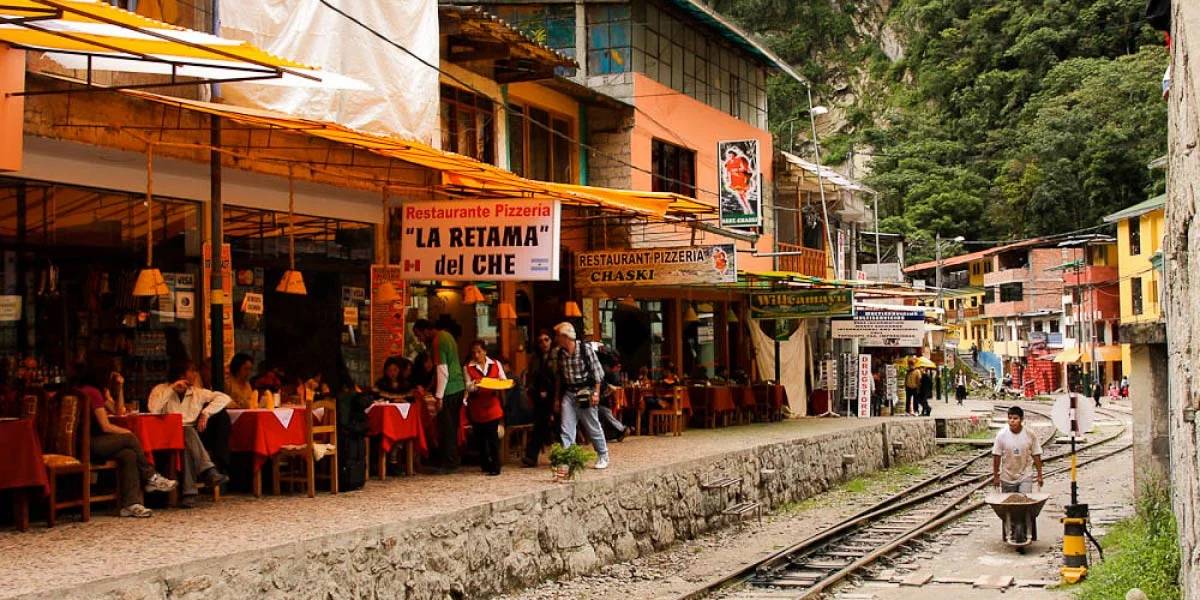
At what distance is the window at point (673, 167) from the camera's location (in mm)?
24844

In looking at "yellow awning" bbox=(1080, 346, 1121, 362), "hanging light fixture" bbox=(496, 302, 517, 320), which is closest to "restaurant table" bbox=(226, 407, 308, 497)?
"hanging light fixture" bbox=(496, 302, 517, 320)

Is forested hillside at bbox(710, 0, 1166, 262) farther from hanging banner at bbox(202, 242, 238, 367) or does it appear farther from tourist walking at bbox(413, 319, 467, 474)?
hanging banner at bbox(202, 242, 238, 367)

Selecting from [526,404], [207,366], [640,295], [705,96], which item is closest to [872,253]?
[705,96]

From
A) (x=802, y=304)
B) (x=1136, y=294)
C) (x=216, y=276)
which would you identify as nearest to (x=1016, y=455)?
(x=216, y=276)

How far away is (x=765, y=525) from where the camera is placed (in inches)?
697

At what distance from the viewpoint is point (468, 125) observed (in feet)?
62.0

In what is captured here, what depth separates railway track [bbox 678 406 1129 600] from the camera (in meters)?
12.9

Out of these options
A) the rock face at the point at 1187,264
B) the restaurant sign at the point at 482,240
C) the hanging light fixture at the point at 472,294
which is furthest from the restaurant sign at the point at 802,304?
the rock face at the point at 1187,264

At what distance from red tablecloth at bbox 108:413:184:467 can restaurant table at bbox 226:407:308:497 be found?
2.80ft

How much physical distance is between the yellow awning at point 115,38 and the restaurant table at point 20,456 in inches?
112

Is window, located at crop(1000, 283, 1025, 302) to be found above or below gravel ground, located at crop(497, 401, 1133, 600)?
above

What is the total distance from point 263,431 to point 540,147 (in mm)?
11268

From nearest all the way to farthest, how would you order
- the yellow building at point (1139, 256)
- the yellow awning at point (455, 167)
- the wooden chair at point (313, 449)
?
the yellow awning at point (455, 167)
the wooden chair at point (313, 449)
the yellow building at point (1139, 256)

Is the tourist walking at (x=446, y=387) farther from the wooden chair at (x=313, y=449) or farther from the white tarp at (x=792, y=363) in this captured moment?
the white tarp at (x=792, y=363)
